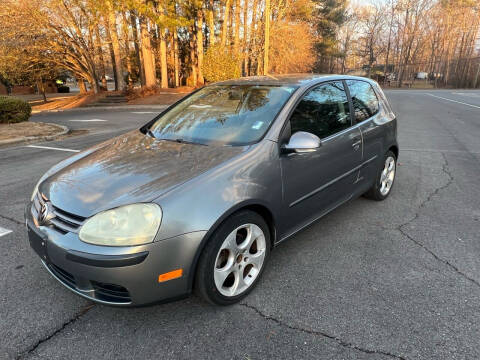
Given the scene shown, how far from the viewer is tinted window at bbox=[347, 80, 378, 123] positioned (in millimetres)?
3570

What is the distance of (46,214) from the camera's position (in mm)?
2195

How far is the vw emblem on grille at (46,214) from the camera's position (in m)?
2.16

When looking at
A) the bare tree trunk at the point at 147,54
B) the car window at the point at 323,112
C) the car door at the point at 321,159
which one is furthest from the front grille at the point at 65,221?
the bare tree trunk at the point at 147,54

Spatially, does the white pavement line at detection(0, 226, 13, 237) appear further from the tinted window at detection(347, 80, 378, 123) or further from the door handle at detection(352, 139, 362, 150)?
the tinted window at detection(347, 80, 378, 123)

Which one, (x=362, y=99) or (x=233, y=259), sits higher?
(x=362, y=99)

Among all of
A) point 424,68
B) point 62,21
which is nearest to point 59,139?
point 62,21

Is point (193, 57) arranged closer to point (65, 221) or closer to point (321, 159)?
point (321, 159)

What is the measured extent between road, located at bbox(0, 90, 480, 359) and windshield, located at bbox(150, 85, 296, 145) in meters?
1.18

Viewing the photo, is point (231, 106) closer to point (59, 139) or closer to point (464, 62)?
point (59, 139)

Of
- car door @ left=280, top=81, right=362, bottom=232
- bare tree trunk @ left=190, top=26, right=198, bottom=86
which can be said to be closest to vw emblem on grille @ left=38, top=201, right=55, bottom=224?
car door @ left=280, top=81, right=362, bottom=232

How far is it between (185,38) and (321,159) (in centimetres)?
3328

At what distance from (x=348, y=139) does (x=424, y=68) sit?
70806mm

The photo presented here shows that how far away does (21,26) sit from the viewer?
18750 mm

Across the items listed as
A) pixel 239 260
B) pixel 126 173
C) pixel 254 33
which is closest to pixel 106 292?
pixel 126 173
